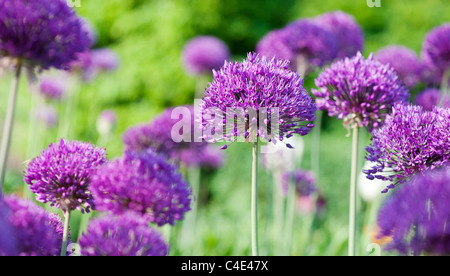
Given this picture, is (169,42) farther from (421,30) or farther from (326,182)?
(421,30)

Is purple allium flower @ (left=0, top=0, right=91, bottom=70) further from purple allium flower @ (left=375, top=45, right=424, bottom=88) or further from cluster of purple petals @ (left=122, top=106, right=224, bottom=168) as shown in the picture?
purple allium flower @ (left=375, top=45, right=424, bottom=88)

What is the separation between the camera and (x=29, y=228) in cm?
99

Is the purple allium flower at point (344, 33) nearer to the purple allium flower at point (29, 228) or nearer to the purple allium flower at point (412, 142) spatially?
the purple allium flower at point (412, 142)

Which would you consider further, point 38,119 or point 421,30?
point 421,30

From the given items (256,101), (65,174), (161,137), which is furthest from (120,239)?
(161,137)

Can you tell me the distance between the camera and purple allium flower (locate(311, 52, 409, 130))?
4.80ft

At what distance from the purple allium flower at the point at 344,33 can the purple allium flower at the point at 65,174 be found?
1796 mm

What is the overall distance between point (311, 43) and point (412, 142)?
1344mm

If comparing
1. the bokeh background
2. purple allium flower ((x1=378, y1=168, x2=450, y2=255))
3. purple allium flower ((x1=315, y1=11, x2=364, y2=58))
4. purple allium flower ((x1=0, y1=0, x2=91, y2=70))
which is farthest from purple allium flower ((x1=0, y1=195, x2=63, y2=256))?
the bokeh background

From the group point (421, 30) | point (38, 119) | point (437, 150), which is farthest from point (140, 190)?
point (421, 30)

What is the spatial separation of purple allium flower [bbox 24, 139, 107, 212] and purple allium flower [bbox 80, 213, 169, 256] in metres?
0.21

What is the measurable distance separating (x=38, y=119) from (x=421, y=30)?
252 inches

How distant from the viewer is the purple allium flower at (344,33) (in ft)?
8.61
